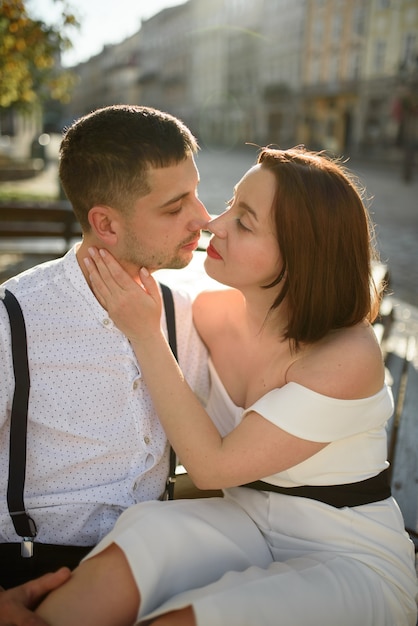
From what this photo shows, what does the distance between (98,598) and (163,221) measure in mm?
1257

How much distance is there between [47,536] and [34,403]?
18.1 inches

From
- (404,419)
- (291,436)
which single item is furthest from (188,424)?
(404,419)

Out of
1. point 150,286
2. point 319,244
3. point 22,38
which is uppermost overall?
point 22,38

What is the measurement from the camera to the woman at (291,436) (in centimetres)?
170

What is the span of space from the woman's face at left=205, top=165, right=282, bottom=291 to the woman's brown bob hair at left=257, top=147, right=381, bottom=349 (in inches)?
1.4

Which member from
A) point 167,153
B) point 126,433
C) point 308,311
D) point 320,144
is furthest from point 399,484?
point 320,144

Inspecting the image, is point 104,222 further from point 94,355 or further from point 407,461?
point 407,461

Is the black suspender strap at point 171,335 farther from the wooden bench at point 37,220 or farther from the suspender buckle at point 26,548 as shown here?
the wooden bench at point 37,220

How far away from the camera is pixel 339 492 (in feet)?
6.44

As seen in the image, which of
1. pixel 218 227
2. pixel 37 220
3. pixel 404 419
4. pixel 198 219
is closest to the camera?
pixel 218 227

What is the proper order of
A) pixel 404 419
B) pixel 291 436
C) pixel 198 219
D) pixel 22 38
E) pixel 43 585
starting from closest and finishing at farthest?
pixel 43 585 < pixel 291 436 < pixel 198 219 < pixel 404 419 < pixel 22 38

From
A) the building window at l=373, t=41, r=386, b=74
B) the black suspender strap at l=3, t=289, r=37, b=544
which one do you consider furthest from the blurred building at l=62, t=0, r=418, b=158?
the black suspender strap at l=3, t=289, r=37, b=544

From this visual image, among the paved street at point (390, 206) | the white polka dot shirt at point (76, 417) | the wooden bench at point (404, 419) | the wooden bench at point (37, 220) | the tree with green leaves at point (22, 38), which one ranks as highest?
the tree with green leaves at point (22, 38)

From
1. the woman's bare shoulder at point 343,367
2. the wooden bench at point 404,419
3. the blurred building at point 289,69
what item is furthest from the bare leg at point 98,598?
the blurred building at point 289,69
